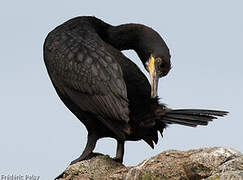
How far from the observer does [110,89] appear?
745 cm

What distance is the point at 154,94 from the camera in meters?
7.71

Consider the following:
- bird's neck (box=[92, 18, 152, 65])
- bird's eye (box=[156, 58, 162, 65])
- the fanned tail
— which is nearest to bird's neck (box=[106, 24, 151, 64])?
bird's neck (box=[92, 18, 152, 65])

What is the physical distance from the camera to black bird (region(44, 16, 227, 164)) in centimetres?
748

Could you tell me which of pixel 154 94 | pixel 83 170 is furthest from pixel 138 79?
pixel 83 170

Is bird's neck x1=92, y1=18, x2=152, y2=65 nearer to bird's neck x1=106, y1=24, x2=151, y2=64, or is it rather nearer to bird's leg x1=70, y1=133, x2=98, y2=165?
bird's neck x1=106, y1=24, x2=151, y2=64

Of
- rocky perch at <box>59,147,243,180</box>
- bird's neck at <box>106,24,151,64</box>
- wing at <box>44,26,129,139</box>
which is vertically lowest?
rocky perch at <box>59,147,243,180</box>

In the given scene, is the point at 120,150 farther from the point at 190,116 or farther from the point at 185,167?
the point at 185,167

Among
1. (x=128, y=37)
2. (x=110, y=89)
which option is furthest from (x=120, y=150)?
(x=128, y=37)

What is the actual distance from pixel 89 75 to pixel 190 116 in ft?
4.11

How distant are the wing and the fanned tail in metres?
0.58

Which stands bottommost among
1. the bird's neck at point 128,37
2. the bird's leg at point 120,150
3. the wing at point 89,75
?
the bird's leg at point 120,150

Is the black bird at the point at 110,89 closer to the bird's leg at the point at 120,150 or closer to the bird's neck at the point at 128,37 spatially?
the bird's leg at the point at 120,150

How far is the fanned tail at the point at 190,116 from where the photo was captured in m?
7.66

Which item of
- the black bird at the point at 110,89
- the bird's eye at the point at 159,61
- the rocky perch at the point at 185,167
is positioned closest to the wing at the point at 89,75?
the black bird at the point at 110,89
